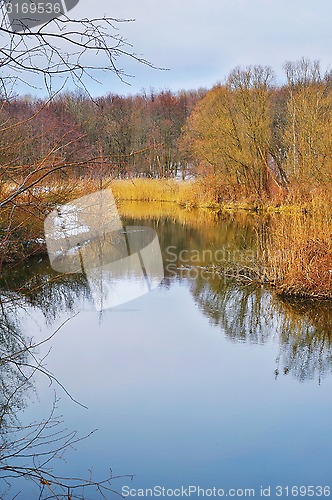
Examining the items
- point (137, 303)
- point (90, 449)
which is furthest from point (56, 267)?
point (90, 449)

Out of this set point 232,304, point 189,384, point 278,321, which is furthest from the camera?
point 232,304

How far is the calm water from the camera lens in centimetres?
350

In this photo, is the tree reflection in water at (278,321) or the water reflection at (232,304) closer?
the tree reflection in water at (278,321)

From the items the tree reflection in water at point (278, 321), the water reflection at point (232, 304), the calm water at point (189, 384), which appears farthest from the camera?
the water reflection at point (232, 304)

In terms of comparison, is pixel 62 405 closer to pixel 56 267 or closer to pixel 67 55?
pixel 67 55

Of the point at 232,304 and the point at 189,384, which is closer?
the point at 189,384

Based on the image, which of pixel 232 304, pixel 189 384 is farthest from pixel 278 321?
pixel 189 384

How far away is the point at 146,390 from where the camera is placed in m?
4.52

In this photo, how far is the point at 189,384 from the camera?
15.2 feet

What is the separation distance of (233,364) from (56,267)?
5079mm

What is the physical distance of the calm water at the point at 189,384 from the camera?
11.5 feet

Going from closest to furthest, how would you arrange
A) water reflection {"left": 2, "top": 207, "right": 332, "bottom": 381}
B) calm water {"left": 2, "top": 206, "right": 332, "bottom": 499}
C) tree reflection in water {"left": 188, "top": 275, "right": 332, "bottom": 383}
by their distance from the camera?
calm water {"left": 2, "top": 206, "right": 332, "bottom": 499}, tree reflection in water {"left": 188, "top": 275, "right": 332, "bottom": 383}, water reflection {"left": 2, "top": 207, "right": 332, "bottom": 381}

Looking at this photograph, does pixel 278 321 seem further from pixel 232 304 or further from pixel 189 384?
pixel 189 384

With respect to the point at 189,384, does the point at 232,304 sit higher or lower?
higher
